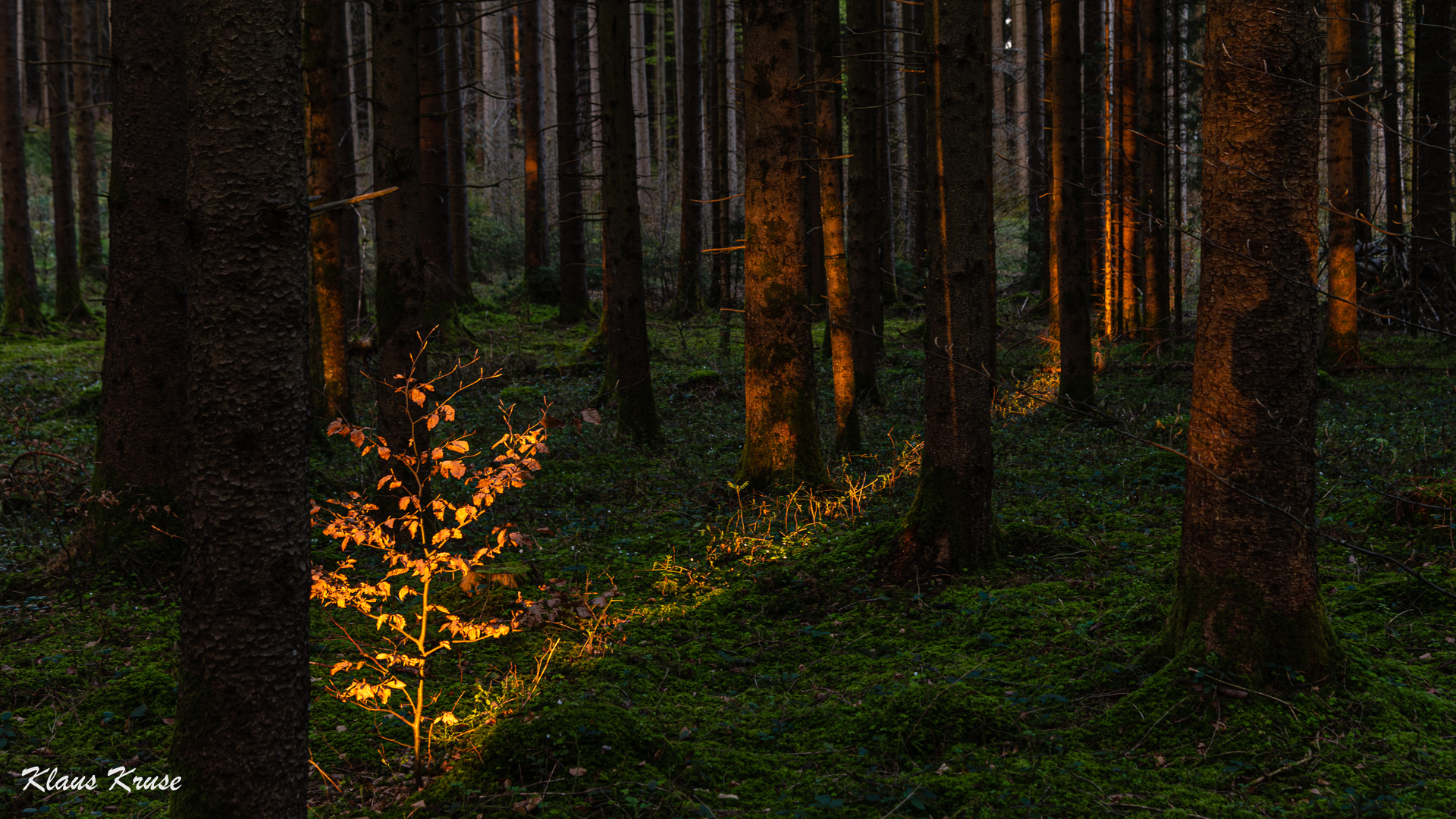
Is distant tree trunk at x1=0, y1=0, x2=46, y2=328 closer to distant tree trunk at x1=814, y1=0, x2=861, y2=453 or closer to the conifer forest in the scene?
the conifer forest

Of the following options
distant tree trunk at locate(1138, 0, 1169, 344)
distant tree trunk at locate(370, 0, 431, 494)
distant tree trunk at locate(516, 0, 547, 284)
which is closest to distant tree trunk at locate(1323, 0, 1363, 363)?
distant tree trunk at locate(1138, 0, 1169, 344)

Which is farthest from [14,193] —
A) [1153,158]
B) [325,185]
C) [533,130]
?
[1153,158]

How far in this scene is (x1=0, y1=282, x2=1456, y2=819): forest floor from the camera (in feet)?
11.9

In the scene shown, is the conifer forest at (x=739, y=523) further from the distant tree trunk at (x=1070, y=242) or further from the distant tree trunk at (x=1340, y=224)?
the distant tree trunk at (x=1340, y=224)

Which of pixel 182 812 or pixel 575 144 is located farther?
pixel 575 144

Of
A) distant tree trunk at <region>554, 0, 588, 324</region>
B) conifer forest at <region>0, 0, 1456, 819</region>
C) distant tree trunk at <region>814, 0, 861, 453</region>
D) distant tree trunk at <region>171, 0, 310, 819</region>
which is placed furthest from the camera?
distant tree trunk at <region>554, 0, 588, 324</region>

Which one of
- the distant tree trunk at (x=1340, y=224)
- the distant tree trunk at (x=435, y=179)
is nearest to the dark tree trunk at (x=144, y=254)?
the distant tree trunk at (x=435, y=179)

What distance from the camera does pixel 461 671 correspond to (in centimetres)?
495

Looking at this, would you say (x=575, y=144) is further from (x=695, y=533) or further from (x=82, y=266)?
(x=82, y=266)

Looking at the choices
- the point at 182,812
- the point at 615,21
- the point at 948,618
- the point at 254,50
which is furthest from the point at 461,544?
the point at 615,21

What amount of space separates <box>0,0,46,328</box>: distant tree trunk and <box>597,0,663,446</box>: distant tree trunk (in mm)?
12723

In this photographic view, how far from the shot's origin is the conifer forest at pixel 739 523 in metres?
2.76

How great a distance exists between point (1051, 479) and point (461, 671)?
6.28 m

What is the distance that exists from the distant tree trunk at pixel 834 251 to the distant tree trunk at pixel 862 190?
989 millimetres
